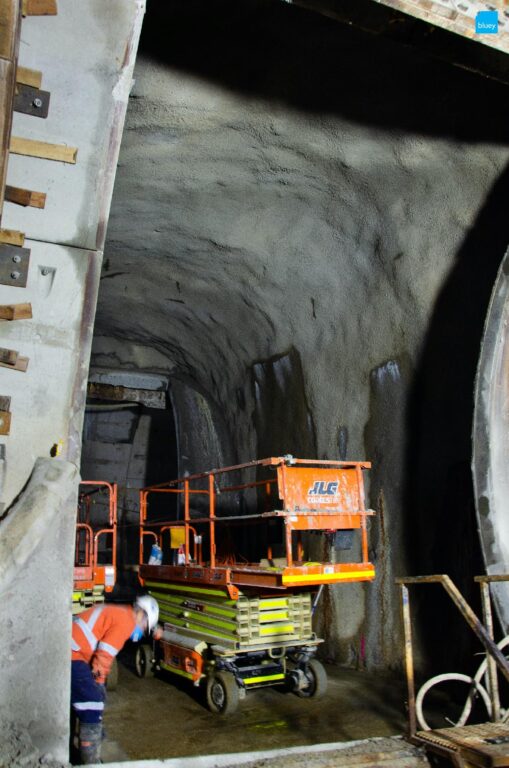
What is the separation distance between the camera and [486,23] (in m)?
5.24

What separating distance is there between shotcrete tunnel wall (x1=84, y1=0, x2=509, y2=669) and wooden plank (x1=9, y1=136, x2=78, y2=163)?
5.94ft

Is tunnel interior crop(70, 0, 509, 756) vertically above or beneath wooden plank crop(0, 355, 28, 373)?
above

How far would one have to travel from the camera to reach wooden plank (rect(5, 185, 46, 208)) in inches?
A: 173

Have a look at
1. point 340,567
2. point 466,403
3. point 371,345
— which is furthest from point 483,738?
point 371,345

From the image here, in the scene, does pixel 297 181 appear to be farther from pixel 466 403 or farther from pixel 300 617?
pixel 300 617

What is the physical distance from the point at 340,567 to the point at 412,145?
392 centimetres

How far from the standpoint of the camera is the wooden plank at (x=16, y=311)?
14.3 ft

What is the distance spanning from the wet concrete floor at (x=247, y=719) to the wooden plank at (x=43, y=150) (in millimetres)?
4115

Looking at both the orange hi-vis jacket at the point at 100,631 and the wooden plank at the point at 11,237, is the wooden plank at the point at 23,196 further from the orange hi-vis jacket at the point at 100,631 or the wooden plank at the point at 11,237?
A: the orange hi-vis jacket at the point at 100,631


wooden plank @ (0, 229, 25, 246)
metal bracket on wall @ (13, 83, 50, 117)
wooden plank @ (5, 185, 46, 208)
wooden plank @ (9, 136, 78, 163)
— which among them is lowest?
wooden plank @ (0, 229, 25, 246)

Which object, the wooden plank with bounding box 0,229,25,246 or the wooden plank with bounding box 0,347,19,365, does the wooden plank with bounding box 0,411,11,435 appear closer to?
the wooden plank with bounding box 0,347,19,365

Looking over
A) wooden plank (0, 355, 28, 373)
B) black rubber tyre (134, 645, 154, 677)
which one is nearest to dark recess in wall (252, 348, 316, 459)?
black rubber tyre (134, 645, 154, 677)

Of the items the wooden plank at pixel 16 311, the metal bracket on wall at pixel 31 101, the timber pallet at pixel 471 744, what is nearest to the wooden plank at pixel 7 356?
the wooden plank at pixel 16 311

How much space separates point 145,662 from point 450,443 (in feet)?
13.9
